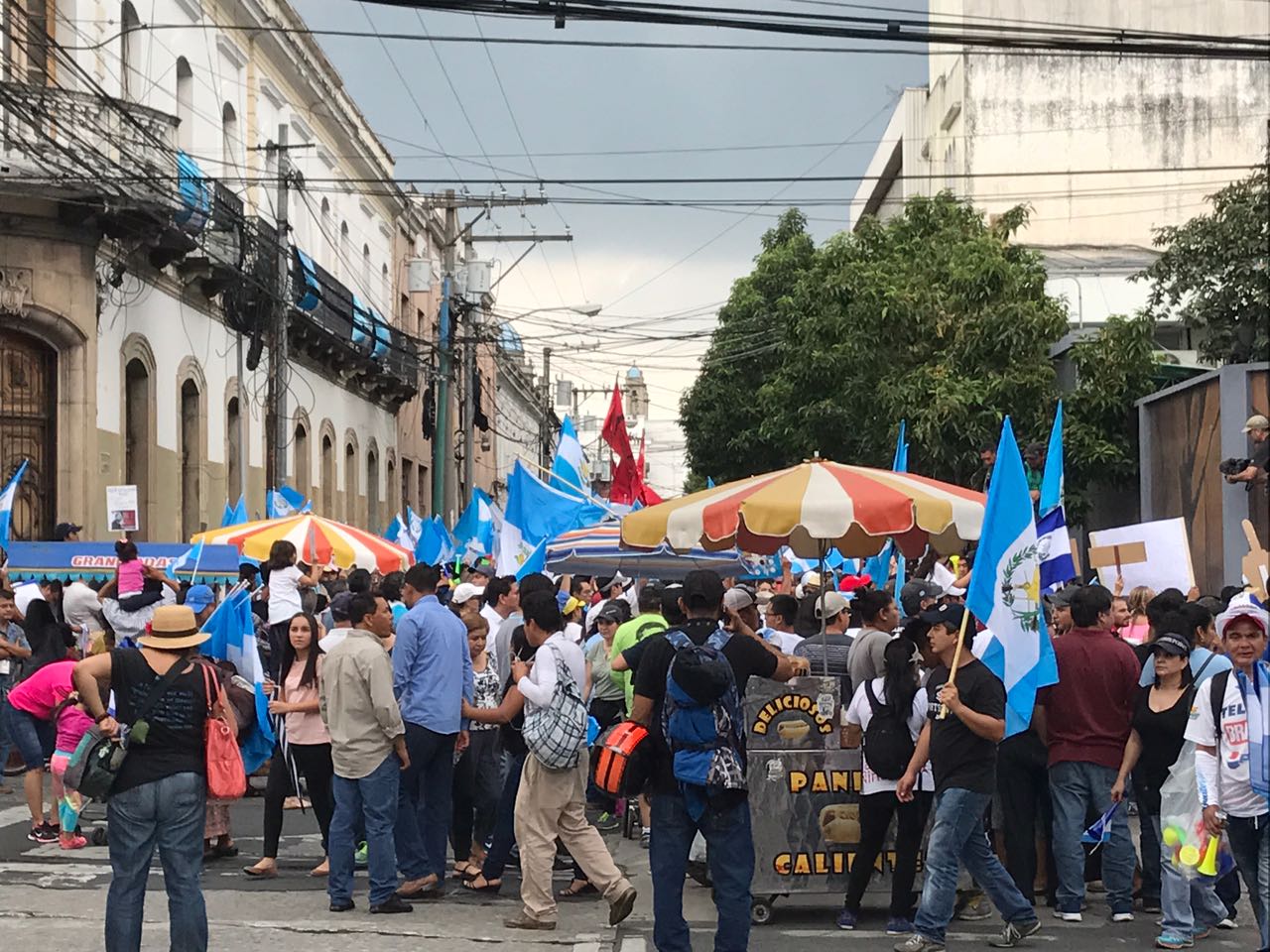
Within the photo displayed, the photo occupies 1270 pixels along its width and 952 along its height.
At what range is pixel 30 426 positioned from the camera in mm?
22438

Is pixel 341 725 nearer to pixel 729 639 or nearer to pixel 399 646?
pixel 399 646

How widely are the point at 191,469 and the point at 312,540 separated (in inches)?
433

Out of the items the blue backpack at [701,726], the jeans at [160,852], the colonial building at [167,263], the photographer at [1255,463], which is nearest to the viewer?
the jeans at [160,852]

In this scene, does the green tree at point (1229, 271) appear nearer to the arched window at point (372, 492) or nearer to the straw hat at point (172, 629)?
the arched window at point (372, 492)

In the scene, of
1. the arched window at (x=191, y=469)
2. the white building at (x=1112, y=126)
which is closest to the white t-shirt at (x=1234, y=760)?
the arched window at (x=191, y=469)

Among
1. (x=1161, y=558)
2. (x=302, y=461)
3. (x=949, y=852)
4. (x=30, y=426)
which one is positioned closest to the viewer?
(x=949, y=852)

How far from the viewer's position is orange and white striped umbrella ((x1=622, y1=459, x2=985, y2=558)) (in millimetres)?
10172

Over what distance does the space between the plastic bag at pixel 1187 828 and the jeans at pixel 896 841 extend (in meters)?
1.41

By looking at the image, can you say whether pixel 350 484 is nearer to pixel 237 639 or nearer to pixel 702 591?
pixel 237 639

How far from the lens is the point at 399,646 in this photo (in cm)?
996

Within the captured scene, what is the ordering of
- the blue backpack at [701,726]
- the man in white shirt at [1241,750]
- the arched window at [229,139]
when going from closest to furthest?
the man in white shirt at [1241,750] < the blue backpack at [701,726] < the arched window at [229,139]

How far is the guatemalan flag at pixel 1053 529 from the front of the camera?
375 inches

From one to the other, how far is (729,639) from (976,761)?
1.32 meters

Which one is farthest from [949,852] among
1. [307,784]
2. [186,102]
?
[186,102]
